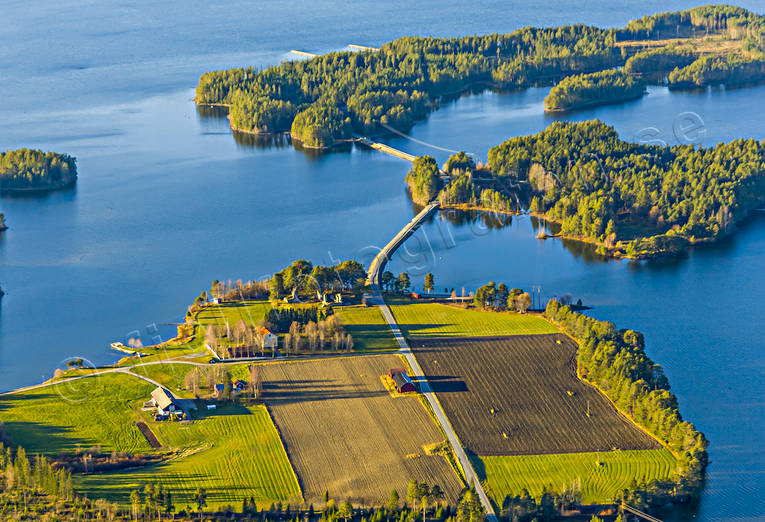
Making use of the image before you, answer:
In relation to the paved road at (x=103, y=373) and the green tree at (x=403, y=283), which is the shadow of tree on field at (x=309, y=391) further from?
the green tree at (x=403, y=283)

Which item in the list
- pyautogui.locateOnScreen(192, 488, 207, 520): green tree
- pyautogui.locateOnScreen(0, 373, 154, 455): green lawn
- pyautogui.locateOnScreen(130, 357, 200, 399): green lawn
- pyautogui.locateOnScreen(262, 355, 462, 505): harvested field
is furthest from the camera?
pyautogui.locateOnScreen(130, 357, 200, 399): green lawn

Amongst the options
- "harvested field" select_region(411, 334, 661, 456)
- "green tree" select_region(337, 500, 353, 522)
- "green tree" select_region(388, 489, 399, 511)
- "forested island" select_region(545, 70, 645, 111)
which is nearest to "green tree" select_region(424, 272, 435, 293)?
"harvested field" select_region(411, 334, 661, 456)

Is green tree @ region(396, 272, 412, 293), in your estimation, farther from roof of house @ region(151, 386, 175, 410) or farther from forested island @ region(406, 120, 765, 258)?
roof of house @ region(151, 386, 175, 410)

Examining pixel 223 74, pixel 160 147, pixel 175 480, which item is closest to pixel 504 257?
pixel 175 480

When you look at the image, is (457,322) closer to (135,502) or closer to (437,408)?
(437,408)

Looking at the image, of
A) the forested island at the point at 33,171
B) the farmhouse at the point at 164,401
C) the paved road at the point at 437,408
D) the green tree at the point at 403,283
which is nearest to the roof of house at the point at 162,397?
the farmhouse at the point at 164,401

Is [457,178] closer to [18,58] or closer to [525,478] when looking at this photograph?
[525,478]
